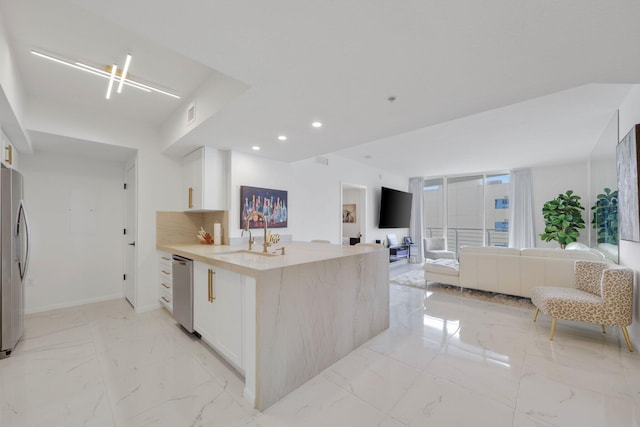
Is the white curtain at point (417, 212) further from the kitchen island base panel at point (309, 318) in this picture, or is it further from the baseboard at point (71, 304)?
the baseboard at point (71, 304)

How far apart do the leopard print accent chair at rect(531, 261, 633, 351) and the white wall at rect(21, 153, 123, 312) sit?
18.8ft

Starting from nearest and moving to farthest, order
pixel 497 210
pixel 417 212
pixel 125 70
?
1. pixel 125 70
2. pixel 497 210
3. pixel 417 212

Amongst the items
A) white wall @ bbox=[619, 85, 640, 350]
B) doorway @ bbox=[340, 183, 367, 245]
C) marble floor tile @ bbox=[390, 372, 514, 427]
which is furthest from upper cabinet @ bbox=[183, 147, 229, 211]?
white wall @ bbox=[619, 85, 640, 350]

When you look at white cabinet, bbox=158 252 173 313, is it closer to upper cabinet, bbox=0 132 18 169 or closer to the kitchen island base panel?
upper cabinet, bbox=0 132 18 169

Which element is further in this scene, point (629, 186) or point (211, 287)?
point (629, 186)

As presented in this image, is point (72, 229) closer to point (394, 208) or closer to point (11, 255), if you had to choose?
point (11, 255)

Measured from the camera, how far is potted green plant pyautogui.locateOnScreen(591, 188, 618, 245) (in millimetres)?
2978

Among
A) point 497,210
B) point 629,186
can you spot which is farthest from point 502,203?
point 629,186

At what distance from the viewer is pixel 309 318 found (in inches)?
76.7

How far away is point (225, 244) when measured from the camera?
3.54 m

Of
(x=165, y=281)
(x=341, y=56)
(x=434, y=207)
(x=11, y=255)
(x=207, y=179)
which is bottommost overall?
(x=165, y=281)

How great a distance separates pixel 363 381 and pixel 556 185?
7258 millimetres

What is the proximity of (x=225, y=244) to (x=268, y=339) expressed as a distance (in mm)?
2143

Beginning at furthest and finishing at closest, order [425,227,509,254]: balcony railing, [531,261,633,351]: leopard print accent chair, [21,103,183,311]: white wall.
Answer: [425,227,509,254]: balcony railing → [21,103,183,311]: white wall → [531,261,633,351]: leopard print accent chair
